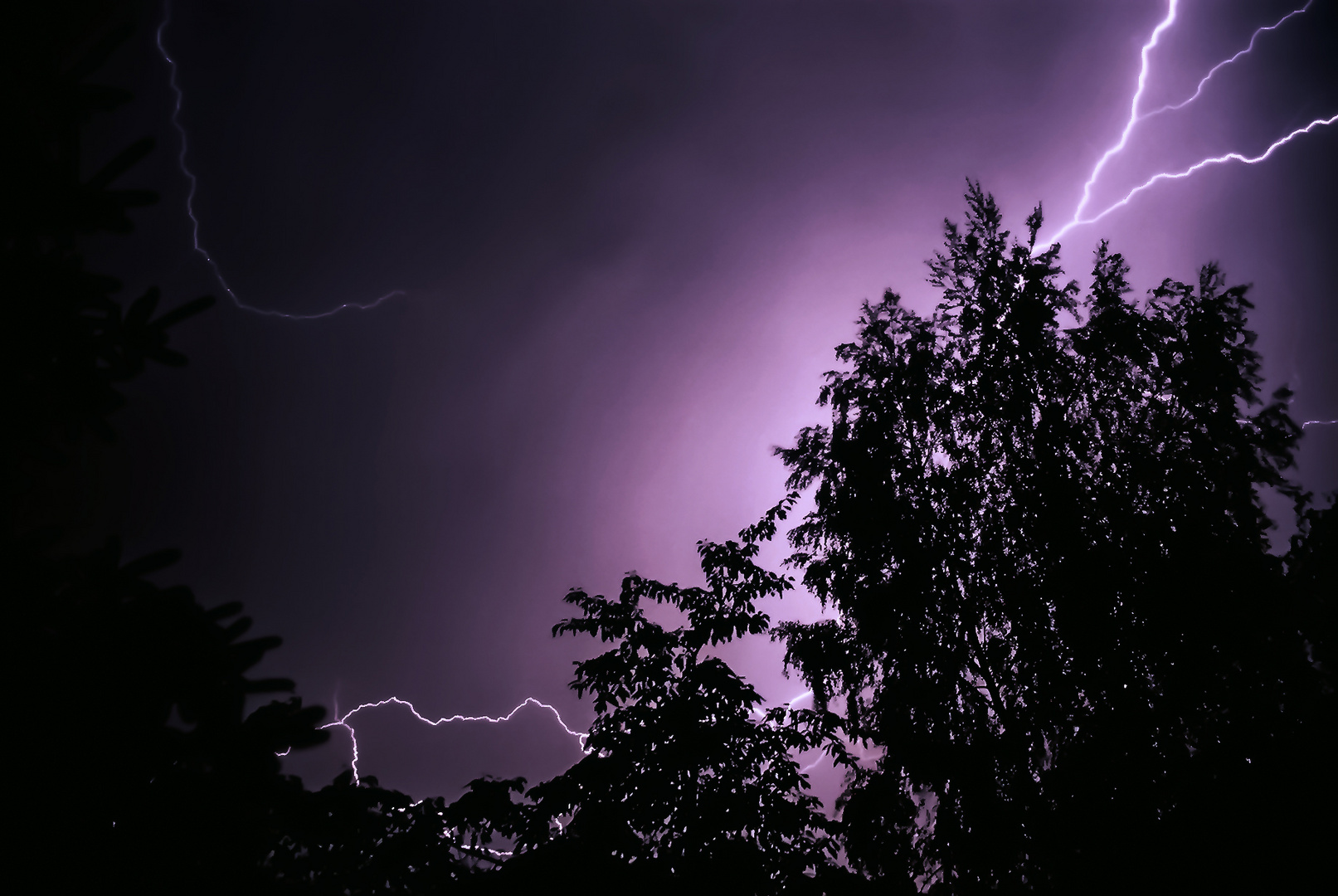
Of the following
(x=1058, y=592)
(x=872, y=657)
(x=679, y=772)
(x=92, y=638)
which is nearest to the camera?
(x=92, y=638)

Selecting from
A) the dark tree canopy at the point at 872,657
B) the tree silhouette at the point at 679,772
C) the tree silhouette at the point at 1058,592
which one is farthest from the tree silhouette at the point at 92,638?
the tree silhouette at the point at 1058,592

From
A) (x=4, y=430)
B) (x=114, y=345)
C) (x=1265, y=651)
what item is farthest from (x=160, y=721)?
(x=1265, y=651)

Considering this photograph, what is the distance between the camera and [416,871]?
3.81m

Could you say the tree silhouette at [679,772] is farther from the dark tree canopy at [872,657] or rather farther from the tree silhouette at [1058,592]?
the tree silhouette at [1058,592]

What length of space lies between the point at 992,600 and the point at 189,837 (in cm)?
953

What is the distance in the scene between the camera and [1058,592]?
23.7 feet

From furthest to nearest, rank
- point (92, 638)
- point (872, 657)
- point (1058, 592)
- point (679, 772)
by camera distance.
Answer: point (872, 657)
point (1058, 592)
point (679, 772)
point (92, 638)

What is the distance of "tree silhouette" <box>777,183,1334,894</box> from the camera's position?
20.1 feet

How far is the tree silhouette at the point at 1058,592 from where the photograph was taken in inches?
242

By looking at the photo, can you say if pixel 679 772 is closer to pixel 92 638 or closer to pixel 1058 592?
pixel 92 638

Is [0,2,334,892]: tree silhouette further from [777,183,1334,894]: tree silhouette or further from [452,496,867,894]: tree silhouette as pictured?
[777,183,1334,894]: tree silhouette

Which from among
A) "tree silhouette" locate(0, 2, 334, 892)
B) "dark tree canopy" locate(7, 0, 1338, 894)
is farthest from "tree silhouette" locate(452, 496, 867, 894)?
"tree silhouette" locate(0, 2, 334, 892)

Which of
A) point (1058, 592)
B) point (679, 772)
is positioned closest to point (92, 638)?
point (679, 772)

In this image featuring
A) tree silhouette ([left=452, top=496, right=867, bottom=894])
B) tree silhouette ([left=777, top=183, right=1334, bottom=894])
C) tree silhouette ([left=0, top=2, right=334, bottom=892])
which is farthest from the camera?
tree silhouette ([left=777, top=183, right=1334, bottom=894])
